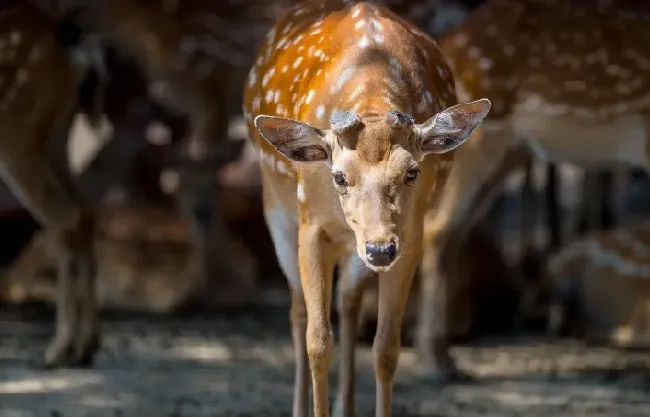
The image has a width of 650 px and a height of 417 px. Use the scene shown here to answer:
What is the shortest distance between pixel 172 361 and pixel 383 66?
7.62 feet

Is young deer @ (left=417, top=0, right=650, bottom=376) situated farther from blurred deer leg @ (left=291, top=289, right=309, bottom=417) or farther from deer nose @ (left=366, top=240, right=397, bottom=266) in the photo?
deer nose @ (left=366, top=240, right=397, bottom=266)

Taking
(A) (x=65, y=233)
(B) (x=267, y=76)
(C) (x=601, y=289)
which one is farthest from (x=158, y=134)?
(B) (x=267, y=76)

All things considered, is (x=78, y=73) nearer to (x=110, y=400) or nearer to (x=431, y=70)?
(x=110, y=400)

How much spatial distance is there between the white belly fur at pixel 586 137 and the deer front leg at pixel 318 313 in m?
1.94

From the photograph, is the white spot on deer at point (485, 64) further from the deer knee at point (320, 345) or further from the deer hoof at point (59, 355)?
the deer hoof at point (59, 355)

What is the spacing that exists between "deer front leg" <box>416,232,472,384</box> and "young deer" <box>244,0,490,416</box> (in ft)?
3.59

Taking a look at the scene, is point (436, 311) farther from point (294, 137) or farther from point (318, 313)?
point (294, 137)

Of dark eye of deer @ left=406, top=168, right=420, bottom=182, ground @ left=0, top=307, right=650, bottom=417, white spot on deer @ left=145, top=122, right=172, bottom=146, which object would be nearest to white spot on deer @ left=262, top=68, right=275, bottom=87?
dark eye of deer @ left=406, top=168, right=420, bottom=182

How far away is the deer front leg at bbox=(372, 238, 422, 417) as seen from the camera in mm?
→ 3127

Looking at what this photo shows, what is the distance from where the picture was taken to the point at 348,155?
2.75 meters

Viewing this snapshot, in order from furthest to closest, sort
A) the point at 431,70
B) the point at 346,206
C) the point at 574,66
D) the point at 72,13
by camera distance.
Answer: the point at 72,13 < the point at 574,66 < the point at 431,70 < the point at 346,206

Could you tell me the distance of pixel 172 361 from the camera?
16.1 feet

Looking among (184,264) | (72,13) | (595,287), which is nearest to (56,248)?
(72,13)

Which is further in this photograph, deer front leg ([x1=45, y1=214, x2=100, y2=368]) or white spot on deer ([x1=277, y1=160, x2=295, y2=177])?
deer front leg ([x1=45, y1=214, x2=100, y2=368])
